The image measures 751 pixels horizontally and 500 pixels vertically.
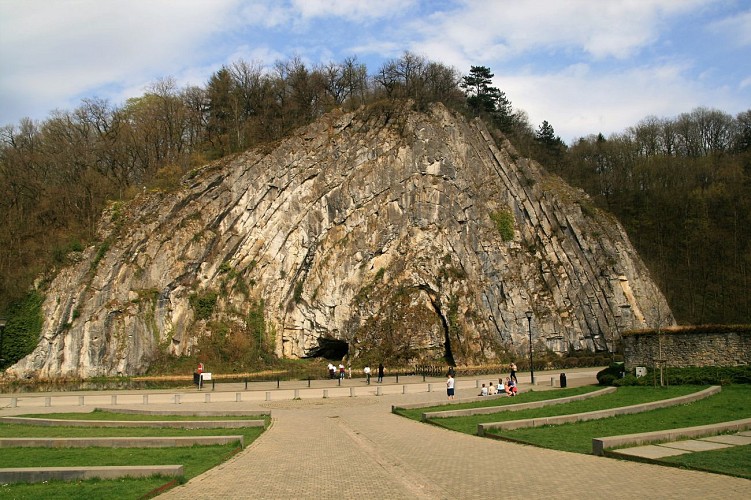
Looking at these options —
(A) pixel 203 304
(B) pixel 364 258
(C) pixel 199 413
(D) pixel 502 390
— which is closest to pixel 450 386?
(D) pixel 502 390

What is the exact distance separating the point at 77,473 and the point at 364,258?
3657 cm

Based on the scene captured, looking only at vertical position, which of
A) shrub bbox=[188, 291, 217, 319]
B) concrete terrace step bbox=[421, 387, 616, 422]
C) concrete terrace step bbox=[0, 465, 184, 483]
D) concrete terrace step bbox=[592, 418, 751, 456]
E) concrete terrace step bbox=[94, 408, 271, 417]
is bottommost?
concrete terrace step bbox=[421, 387, 616, 422]

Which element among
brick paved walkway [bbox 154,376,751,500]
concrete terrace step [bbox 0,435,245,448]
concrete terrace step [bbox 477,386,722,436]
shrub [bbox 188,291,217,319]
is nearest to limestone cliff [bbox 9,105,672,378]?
shrub [bbox 188,291,217,319]

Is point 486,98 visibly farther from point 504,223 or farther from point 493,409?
point 493,409

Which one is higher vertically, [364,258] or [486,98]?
[486,98]

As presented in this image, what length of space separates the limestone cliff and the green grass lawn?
72.0 feet

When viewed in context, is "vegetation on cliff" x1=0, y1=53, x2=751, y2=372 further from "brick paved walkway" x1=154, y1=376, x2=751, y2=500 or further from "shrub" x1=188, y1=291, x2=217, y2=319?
"brick paved walkway" x1=154, y1=376, x2=751, y2=500

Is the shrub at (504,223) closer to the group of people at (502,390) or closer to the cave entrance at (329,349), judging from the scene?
the cave entrance at (329,349)

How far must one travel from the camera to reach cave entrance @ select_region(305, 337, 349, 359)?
1790 inches

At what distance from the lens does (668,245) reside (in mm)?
60781

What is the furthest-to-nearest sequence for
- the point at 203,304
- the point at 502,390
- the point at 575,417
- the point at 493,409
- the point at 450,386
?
the point at 203,304 < the point at 502,390 < the point at 450,386 < the point at 493,409 < the point at 575,417

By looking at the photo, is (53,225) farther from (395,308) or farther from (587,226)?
(587,226)

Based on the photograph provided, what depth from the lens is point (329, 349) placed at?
4728cm

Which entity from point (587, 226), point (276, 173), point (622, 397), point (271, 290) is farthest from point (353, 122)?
point (622, 397)
